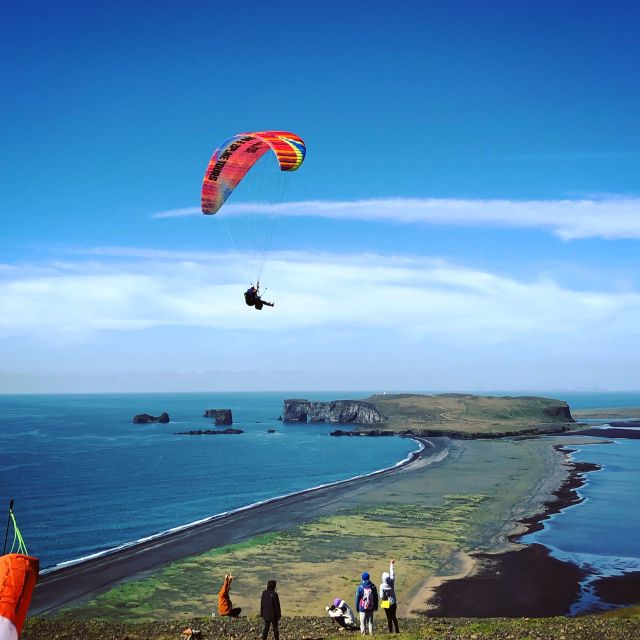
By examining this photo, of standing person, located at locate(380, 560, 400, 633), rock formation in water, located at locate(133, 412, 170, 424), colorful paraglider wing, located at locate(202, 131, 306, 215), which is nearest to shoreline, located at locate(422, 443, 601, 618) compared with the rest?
standing person, located at locate(380, 560, 400, 633)

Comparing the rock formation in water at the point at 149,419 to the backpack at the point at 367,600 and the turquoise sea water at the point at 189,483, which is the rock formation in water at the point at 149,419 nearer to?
the turquoise sea water at the point at 189,483

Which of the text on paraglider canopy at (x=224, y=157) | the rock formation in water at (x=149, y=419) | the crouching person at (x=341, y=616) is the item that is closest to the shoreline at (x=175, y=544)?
the crouching person at (x=341, y=616)

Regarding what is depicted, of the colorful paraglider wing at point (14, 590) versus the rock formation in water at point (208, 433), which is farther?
the rock formation in water at point (208, 433)

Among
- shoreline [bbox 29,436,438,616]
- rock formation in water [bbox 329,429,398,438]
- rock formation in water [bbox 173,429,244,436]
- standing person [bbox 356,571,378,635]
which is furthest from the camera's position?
rock formation in water [bbox 329,429,398,438]

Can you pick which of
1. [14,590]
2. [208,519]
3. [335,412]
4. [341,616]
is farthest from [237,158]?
[335,412]

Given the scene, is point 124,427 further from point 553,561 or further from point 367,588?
point 367,588

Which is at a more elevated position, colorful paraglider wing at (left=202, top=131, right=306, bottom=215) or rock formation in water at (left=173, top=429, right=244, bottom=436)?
colorful paraglider wing at (left=202, top=131, right=306, bottom=215)

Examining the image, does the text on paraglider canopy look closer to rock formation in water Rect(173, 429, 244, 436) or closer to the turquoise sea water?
the turquoise sea water
